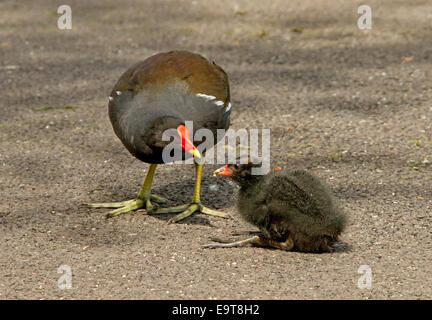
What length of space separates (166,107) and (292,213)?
1.07 metres

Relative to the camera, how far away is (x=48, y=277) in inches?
153

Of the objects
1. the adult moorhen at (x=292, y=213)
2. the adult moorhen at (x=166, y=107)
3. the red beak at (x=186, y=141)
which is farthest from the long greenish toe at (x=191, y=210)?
the red beak at (x=186, y=141)

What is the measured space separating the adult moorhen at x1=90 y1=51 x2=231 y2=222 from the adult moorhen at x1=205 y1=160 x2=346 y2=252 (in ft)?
1.64

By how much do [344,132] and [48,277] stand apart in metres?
3.30

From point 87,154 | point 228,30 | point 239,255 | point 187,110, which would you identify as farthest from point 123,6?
point 239,255

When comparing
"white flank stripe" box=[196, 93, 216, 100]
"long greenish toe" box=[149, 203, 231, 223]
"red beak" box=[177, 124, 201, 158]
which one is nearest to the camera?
"red beak" box=[177, 124, 201, 158]

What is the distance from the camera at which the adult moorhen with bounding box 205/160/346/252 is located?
4105 millimetres

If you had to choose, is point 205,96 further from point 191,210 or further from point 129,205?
point 129,205

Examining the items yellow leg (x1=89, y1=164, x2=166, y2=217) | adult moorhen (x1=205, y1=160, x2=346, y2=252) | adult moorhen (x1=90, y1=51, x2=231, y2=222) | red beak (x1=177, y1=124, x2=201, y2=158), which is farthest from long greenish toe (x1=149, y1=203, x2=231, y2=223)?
red beak (x1=177, y1=124, x2=201, y2=158)

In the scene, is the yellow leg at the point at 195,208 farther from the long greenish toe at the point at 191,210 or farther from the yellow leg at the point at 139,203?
the yellow leg at the point at 139,203

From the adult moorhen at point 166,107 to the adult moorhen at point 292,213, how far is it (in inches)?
19.6

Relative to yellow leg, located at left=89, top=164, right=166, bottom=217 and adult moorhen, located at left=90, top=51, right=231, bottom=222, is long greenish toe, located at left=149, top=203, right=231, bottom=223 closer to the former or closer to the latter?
adult moorhen, located at left=90, top=51, right=231, bottom=222

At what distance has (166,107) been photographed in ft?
14.5

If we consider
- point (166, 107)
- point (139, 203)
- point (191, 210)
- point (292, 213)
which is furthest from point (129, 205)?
point (292, 213)
